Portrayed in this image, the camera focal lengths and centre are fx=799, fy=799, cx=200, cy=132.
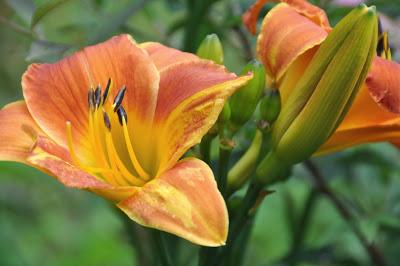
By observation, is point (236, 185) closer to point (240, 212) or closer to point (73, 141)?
point (240, 212)

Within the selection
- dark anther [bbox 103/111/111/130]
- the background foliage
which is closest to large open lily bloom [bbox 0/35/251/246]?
dark anther [bbox 103/111/111/130]

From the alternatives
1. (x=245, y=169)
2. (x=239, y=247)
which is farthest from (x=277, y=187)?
(x=245, y=169)

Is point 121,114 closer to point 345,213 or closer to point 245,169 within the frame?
point 245,169

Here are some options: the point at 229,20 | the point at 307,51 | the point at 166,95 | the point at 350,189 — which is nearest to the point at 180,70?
the point at 166,95

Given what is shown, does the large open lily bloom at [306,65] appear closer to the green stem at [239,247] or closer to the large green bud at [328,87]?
the large green bud at [328,87]

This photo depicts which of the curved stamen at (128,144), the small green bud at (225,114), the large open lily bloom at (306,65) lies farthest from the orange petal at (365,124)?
the curved stamen at (128,144)

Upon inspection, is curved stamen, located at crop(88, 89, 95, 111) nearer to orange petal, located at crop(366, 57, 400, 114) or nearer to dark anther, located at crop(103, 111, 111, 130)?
dark anther, located at crop(103, 111, 111, 130)
